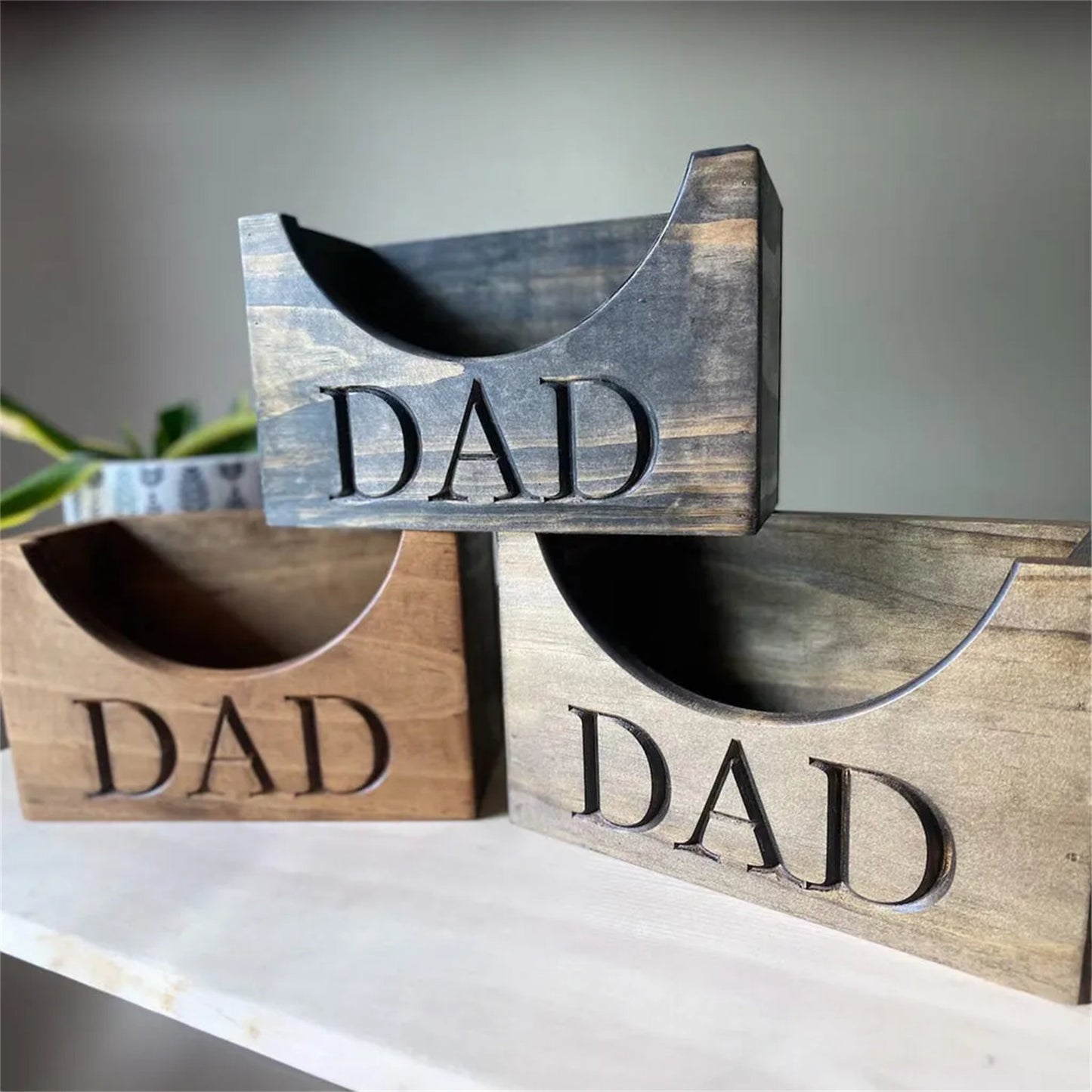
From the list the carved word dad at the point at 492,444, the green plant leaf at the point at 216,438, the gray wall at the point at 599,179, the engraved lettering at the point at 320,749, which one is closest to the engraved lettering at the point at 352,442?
the carved word dad at the point at 492,444

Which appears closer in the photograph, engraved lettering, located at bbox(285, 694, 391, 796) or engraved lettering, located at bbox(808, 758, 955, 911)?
engraved lettering, located at bbox(808, 758, 955, 911)

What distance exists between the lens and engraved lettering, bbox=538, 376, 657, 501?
0.35 metres

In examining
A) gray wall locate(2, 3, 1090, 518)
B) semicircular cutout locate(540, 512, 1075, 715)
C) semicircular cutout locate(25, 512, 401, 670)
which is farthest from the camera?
gray wall locate(2, 3, 1090, 518)

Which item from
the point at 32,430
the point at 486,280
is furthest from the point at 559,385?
the point at 32,430

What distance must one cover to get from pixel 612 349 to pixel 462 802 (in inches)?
9.4

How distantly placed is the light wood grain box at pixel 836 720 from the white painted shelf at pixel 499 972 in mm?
21

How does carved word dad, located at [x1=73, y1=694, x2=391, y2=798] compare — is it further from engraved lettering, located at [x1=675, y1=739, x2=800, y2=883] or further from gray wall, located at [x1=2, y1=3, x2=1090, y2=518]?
gray wall, located at [x1=2, y1=3, x2=1090, y2=518]

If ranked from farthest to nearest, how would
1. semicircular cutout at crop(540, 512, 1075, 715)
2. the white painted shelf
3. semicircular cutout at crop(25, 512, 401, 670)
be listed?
semicircular cutout at crop(25, 512, 401, 670) → semicircular cutout at crop(540, 512, 1075, 715) → the white painted shelf

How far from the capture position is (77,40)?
0.79 meters

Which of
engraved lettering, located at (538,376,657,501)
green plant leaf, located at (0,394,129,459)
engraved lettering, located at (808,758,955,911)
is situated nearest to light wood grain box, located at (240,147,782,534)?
engraved lettering, located at (538,376,657,501)

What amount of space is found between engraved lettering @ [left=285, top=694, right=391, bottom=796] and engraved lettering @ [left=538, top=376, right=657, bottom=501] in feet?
0.50

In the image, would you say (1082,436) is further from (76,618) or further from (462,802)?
(76,618)

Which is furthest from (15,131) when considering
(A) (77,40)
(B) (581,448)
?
(B) (581,448)

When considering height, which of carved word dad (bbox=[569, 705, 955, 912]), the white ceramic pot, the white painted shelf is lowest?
the white painted shelf
